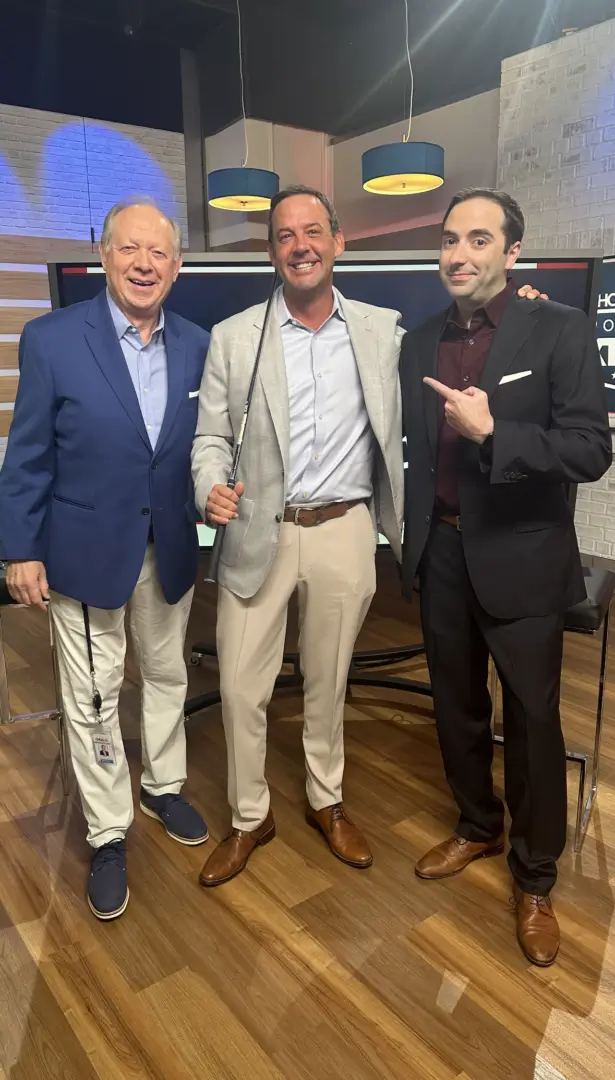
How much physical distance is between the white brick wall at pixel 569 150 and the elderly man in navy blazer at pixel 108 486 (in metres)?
3.39

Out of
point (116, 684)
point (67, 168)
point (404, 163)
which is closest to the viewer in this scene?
point (116, 684)

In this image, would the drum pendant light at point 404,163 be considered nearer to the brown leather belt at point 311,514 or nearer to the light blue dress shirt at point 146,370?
the light blue dress shirt at point 146,370

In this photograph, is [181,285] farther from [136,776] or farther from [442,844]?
[442,844]

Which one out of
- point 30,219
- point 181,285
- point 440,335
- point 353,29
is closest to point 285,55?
point 353,29

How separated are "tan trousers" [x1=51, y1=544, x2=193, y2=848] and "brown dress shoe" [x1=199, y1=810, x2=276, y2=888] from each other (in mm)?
253

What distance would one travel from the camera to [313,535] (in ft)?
6.31

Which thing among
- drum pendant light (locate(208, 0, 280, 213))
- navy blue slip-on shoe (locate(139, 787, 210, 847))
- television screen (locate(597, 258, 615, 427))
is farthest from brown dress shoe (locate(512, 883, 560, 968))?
drum pendant light (locate(208, 0, 280, 213))

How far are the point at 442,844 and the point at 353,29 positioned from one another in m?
6.58

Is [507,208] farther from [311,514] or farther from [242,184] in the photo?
[242,184]

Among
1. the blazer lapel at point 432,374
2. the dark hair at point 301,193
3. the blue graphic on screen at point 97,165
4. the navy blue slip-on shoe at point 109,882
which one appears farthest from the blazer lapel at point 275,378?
the blue graphic on screen at point 97,165

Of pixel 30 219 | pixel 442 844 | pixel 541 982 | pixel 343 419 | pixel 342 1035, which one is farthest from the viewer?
pixel 30 219

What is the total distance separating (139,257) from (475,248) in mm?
771

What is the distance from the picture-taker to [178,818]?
2.25m

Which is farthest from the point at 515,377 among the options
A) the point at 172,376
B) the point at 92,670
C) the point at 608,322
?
the point at 608,322
